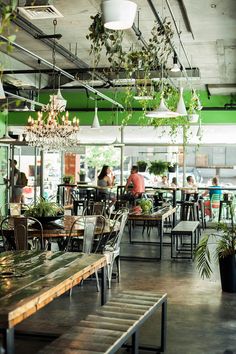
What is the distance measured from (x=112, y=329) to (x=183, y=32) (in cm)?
702

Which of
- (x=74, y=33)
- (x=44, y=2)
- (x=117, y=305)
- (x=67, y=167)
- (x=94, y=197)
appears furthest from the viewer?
(x=67, y=167)

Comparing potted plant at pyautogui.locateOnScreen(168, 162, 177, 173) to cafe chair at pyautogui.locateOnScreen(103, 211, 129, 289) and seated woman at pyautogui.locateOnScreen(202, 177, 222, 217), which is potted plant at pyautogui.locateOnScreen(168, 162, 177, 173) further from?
cafe chair at pyautogui.locateOnScreen(103, 211, 129, 289)

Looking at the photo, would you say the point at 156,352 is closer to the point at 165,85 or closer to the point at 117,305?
the point at 117,305

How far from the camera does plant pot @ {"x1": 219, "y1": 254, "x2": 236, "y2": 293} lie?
6777mm

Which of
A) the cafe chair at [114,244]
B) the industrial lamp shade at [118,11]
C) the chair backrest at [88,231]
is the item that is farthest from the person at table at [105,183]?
the industrial lamp shade at [118,11]

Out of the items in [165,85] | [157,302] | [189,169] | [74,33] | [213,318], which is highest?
[74,33]

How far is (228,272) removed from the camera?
6793 millimetres

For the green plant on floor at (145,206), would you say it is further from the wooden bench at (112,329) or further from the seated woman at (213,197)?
the seated woman at (213,197)

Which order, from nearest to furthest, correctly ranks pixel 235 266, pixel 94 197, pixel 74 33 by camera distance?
pixel 235 266
pixel 74 33
pixel 94 197

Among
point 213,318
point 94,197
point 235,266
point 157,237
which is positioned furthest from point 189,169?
point 213,318

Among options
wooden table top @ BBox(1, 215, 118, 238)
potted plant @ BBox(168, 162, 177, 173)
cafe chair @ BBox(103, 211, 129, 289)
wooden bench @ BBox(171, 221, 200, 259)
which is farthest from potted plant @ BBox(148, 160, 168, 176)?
wooden table top @ BBox(1, 215, 118, 238)

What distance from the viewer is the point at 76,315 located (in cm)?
570

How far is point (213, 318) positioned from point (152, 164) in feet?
33.2

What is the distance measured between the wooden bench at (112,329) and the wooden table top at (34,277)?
279mm
